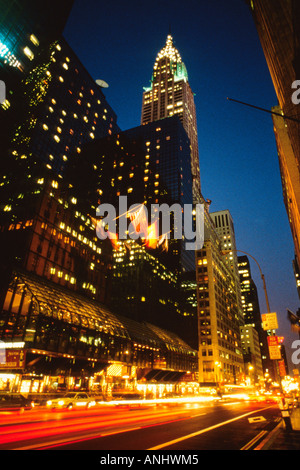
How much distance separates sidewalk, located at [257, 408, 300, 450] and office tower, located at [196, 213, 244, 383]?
7941 centimetres

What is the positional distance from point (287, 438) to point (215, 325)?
91.4 meters

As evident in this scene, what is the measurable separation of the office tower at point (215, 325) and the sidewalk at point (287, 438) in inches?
3126

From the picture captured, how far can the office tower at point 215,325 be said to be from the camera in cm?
9160

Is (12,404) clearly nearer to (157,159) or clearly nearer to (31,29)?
(31,29)

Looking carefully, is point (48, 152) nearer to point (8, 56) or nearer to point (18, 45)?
point (8, 56)

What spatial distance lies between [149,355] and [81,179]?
54505 millimetres

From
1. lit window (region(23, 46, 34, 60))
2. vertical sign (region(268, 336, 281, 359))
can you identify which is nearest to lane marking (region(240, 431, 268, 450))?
vertical sign (region(268, 336, 281, 359))

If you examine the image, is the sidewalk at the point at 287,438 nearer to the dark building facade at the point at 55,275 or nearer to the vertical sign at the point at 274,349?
the vertical sign at the point at 274,349

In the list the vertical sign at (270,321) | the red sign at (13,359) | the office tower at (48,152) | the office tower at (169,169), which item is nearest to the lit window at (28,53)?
the office tower at (48,152)

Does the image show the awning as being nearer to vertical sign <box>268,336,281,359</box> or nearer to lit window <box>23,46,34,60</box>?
vertical sign <box>268,336,281,359</box>

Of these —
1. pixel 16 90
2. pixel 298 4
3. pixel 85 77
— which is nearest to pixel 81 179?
pixel 16 90

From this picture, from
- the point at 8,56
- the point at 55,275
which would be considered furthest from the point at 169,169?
the point at 55,275

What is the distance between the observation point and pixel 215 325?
319 ft

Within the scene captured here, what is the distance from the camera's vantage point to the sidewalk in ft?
31.1
